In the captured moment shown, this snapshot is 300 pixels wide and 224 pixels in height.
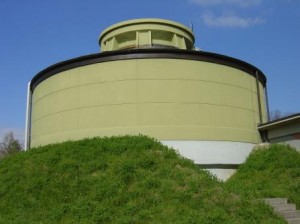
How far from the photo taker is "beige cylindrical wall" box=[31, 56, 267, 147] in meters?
14.3

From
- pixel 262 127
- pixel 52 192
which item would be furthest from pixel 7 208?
pixel 262 127

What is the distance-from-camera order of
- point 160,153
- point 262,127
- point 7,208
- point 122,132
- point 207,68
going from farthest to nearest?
point 262,127 → point 207,68 → point 122,132 → point 160,153 → point 7,208

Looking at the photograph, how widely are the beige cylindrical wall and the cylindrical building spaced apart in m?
0.04

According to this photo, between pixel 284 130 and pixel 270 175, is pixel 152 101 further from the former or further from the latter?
pixel 284 130

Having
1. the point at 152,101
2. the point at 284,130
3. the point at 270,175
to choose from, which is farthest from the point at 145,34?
the point at 270,175

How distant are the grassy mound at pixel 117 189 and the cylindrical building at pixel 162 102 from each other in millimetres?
1738

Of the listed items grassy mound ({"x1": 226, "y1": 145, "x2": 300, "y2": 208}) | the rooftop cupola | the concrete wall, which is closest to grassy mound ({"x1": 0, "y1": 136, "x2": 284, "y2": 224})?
grassy mound ({"x1": 226, "y1": 145, "x2": 300, "y2": 208})

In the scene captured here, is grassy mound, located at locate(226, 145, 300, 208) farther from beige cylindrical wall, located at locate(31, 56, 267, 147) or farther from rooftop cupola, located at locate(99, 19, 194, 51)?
rooftop cupola, located at locate(99, 19, 194, 51)

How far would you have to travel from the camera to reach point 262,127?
16.3 metres

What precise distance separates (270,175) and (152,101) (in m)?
5.42

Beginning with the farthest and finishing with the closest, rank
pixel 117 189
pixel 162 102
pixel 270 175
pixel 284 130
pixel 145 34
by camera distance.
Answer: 1. pixel 145 34
2. pixel 284 130
3. pixel 162 102
4. pixel 270 175
5. pixel 117 189

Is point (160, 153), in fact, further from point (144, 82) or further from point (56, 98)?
point (56, 98)

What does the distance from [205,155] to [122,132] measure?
139 inches

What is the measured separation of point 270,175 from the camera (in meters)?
13.2
